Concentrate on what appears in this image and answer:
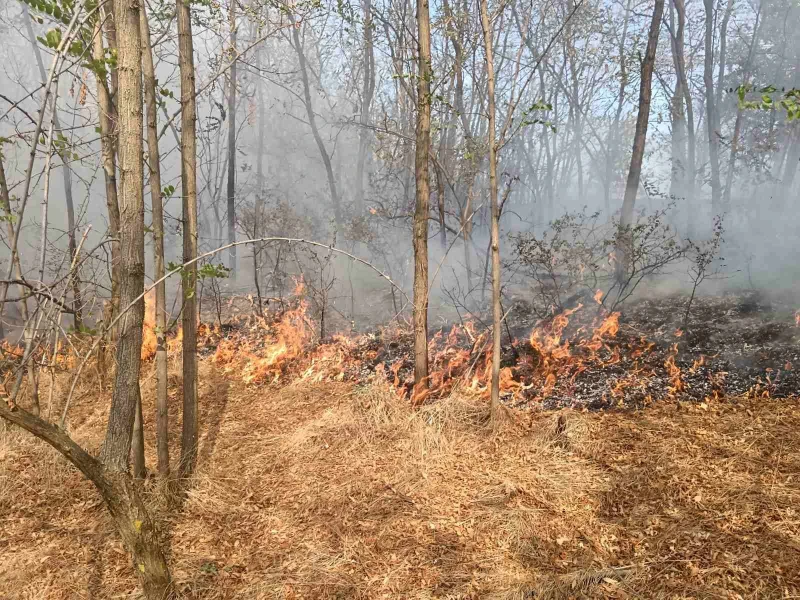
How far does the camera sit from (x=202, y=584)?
3826 mm

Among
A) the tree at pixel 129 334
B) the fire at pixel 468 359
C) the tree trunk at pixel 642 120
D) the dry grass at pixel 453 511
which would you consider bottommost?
the dry grass at pixel 453 511

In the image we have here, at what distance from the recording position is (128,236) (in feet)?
9.85

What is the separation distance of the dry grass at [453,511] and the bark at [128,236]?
5.61 ft

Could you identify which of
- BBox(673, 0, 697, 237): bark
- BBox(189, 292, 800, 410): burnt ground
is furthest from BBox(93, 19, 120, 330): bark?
BBox(673, 0, 697, 237): bark

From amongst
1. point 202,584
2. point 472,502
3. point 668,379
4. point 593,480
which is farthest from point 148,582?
point 668,379

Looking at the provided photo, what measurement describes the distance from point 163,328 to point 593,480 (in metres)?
4.16

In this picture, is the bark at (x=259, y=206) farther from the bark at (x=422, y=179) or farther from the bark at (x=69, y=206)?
the bark at (x=422, y=179)

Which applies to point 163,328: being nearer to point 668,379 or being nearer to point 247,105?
point 668,379

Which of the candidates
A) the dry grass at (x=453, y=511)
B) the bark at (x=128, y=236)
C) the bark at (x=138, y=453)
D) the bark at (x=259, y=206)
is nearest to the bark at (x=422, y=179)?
the dry grass at (x=453, y=511)

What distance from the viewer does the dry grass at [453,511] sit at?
3.61 m

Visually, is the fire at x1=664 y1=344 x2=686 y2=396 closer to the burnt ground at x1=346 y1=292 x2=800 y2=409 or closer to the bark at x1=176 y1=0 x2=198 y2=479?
the burnt ground at x1=346 y1=292 x2=800 y2=409

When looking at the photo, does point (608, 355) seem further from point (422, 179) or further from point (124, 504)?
point (124, 504)

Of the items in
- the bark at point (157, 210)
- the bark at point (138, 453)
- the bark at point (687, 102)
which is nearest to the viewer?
the bark at point (157, 210)

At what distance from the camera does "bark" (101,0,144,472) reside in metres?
2.92
